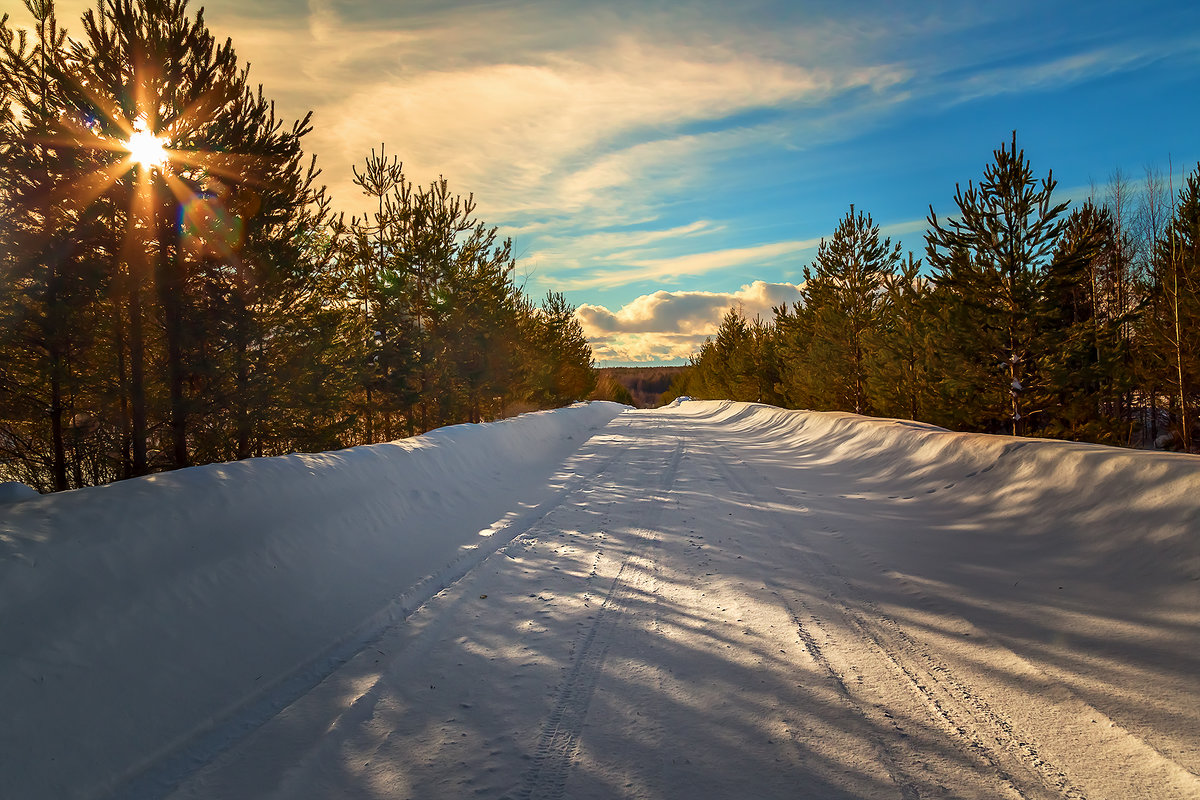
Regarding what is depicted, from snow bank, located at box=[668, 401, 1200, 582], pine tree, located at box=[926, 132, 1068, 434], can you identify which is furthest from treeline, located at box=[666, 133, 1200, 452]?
snow bank, located at box=[668, 401, 1200, 582]

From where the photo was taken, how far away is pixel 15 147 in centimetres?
769

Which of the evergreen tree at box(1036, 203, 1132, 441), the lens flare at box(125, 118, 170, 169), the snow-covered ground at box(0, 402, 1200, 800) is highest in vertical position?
the lens flare at box(125, 118, 170, 169)

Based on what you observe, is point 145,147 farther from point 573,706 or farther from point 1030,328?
point 1030,328

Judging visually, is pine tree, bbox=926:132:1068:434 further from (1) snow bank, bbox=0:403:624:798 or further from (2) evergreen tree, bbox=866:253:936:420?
(1) snow bank, bbox=0:403:624:798

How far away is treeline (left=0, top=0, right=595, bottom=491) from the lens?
311 inches

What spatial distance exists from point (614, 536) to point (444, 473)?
3880mm

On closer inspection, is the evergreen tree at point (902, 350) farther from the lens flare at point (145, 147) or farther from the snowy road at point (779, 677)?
the lens flare at point (145, 147)

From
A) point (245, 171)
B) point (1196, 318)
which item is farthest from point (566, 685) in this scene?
point (1196, 318)

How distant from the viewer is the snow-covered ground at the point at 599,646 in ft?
8.72

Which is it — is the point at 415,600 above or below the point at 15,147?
below

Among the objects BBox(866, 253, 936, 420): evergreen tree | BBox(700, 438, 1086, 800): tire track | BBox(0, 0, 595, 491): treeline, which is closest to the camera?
BBox(700, 438, 1086, 800): tire track

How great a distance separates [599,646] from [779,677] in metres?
1.22

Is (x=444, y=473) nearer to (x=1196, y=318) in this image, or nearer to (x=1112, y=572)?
(x=1112, y=572)

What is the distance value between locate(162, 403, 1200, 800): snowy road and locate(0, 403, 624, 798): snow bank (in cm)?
53
